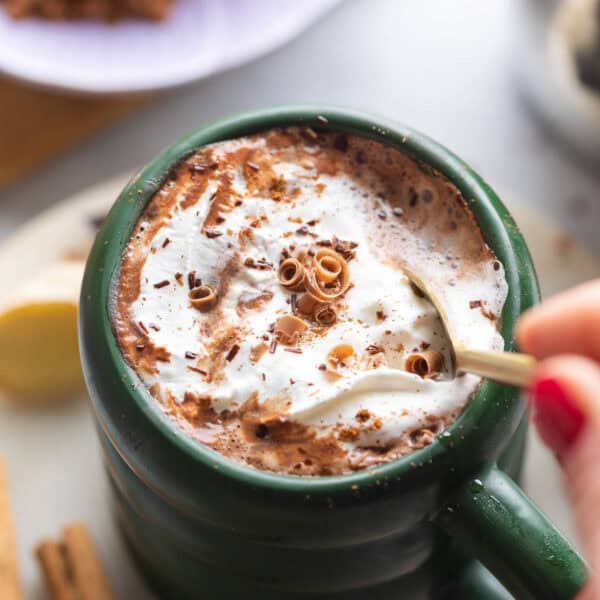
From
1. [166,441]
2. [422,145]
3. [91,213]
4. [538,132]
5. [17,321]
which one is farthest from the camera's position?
[538,132]

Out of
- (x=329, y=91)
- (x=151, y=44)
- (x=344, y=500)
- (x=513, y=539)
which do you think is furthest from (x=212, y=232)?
(x=329, y=91)

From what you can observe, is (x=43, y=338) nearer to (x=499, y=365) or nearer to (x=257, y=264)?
(x=257, y=264)

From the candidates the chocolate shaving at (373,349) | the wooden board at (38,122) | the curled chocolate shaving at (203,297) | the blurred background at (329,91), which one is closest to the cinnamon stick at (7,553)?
the blurred background at (329,91)

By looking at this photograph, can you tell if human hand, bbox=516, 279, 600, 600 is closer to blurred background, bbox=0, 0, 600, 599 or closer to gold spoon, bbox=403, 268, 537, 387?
gold spoon, bbox=403, 268, 537, 387

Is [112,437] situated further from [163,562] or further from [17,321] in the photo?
[17,321]

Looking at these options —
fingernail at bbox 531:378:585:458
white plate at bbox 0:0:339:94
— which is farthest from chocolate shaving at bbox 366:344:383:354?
white plate at bbox 0:0:339:94

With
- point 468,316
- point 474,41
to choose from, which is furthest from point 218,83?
point 468,316
